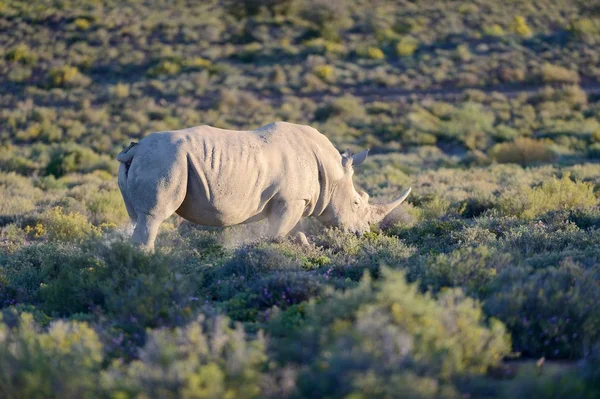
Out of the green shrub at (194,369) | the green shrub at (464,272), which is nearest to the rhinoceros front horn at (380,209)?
the green shrub at (464,272)

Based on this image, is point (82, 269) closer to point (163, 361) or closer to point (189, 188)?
point (189, 188)

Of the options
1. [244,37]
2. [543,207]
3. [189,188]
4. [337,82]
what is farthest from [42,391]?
[244,37]

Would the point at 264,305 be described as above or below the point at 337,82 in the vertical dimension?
above

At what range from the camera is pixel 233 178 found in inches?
298

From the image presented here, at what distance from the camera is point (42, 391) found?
12.4 feet

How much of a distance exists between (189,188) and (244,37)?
32984 millimetres

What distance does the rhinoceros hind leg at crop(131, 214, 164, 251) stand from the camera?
727 cm

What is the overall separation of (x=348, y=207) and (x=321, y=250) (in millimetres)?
989

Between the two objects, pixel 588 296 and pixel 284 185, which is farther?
pixel 284 185

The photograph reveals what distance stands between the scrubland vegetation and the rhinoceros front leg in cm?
28

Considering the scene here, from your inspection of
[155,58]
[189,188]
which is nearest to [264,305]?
[189,188]

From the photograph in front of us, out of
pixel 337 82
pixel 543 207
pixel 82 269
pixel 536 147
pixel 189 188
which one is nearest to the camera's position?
pixel 82 269

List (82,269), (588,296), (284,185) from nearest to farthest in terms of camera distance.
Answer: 1. (588,296)
2. (82,269)
3. (284,185)

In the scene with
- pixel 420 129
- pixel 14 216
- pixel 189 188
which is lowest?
pixel 420 129
